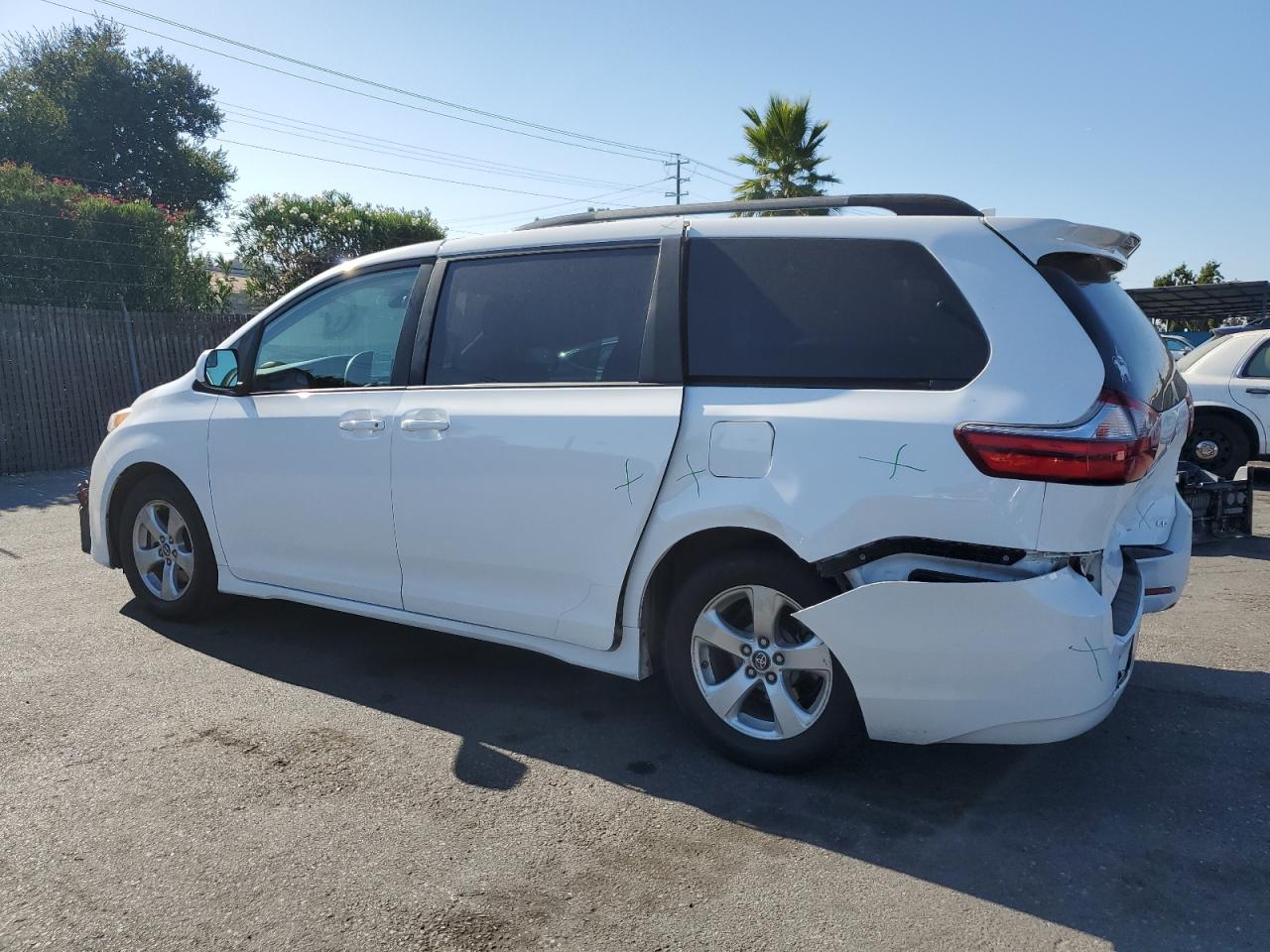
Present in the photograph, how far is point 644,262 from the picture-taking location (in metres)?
3.75

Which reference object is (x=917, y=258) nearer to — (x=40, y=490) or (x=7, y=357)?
(x=40, y=490)

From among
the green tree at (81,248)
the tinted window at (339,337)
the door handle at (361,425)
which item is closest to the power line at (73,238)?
the green tree at (81,248)

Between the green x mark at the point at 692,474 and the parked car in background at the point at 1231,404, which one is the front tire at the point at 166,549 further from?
the parked car in background at the point at 1231,404

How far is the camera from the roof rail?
11.3 feet

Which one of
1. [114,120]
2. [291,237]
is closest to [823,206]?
[291,237]

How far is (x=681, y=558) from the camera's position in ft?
11.9

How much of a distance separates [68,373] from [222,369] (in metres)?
8.97

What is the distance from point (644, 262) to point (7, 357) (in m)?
10.9

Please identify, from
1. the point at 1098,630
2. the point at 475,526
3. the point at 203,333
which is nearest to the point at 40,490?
the point at 203,333

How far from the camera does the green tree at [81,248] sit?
15.4m

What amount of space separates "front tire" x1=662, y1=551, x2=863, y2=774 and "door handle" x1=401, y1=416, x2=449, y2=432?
1.21 metres

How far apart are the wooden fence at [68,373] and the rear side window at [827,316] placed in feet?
36.3

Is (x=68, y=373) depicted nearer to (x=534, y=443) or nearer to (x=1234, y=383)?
(x=534, y=443)

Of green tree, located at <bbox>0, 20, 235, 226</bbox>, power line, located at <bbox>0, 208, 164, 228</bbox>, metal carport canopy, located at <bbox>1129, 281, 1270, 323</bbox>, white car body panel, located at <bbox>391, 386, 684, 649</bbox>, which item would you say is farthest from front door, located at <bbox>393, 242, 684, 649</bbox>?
green tree, located at <bbox>0, 20, 235, 226</bbox>
